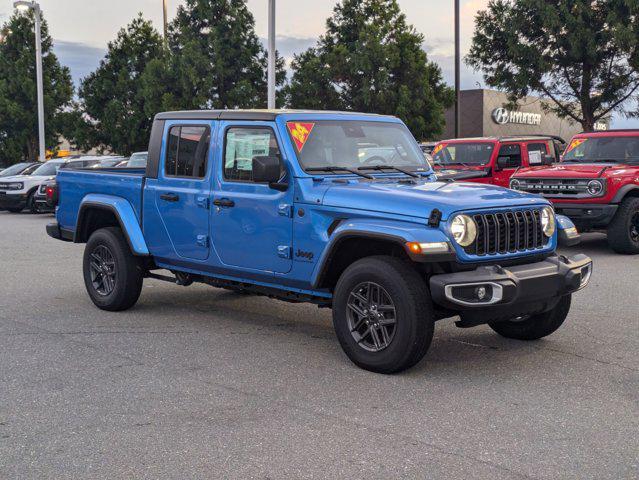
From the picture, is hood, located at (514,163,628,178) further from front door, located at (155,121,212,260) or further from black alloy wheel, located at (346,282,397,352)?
black alloy wheel, located at (346,282,397,352)

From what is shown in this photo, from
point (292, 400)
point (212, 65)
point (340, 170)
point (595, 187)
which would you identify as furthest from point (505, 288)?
point (212, 65)

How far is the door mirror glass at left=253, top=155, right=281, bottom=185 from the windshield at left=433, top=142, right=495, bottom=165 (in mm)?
10644

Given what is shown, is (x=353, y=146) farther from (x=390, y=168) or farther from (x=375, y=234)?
(x=375, y=234)

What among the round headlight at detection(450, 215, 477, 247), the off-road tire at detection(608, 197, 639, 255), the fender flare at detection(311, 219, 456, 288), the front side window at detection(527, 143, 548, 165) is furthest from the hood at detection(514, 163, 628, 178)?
the fender flare at detection(311, 219, 456, 288)

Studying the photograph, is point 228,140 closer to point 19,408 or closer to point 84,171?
point 84,171

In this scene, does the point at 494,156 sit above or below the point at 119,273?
above

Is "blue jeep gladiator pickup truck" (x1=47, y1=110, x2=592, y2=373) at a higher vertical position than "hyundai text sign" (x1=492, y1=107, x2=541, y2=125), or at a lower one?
lower

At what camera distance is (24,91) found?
3772 centimetres

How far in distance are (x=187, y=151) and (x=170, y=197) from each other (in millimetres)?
438

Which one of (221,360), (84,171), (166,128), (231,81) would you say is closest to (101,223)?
(84,171)

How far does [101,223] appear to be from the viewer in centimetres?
873

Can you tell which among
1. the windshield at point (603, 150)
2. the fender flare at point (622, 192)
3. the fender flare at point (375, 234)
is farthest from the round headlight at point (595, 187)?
the fender flare at point (375, 234)

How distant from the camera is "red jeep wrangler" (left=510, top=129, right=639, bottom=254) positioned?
12.6 meters

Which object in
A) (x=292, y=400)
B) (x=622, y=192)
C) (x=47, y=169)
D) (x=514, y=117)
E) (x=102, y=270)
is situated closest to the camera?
(x=292, y=400)
